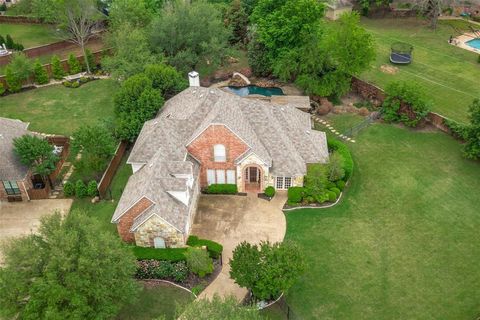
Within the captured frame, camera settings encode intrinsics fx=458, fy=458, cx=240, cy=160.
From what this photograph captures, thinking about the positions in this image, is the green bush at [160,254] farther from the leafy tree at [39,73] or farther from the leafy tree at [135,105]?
A: the leafy tree at [39,73]

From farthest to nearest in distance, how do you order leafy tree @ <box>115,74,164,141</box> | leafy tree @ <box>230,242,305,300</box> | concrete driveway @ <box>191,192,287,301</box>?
leafy tree @ <box>115,74,164,141</box>
concrete driveway @ <box>191,192,287,301</box>
leafy tree @ <box>230,242,305,300</box>

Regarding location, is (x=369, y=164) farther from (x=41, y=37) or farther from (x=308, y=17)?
(x=41, y=37)

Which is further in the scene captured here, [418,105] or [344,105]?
[344,105]

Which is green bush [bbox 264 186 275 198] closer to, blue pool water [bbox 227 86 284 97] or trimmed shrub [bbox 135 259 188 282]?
trimmed shrub [bbox 135 259 188 282]

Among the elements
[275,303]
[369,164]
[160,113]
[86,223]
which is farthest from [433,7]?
[86,223]

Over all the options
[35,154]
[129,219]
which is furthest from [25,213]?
[129,219]

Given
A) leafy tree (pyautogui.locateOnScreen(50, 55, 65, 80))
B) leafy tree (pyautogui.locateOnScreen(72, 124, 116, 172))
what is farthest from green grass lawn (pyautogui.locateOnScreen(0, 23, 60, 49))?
leafy tree (pyautogui.locateOnScreen(72, 124, 116, 172))

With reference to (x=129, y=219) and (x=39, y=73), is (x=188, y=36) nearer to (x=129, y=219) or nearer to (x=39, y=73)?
(x=39, y=73)
